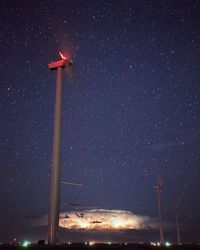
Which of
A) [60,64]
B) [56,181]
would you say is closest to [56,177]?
[56,181]

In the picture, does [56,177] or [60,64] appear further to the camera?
[60,64]

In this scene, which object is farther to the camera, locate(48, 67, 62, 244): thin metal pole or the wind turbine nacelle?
the wind turbine nacelle

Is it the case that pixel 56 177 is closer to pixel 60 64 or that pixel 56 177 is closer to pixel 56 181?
pixel 56 181

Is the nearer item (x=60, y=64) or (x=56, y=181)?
(x=56, y=181)

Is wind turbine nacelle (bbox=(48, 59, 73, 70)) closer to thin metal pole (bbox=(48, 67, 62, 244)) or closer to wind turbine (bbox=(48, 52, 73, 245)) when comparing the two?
wind turbine (bbox=(48, 52, 73, 245))

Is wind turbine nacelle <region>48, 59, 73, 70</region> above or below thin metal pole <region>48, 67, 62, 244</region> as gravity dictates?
above

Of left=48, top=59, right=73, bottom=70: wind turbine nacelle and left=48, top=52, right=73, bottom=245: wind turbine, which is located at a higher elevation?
left=48, top=59, right=73, bottom=70: wind turbine nacelle

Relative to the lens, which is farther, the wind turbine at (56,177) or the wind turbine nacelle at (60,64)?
the wind turbine nacelle at (60,64)

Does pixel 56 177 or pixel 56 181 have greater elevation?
pixel 56 177

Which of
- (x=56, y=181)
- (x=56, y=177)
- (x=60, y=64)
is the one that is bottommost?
(x=56, y=181)

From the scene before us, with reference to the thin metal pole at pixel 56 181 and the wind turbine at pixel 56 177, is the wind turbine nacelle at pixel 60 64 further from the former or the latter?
the thin metal pole at pixel 56 181

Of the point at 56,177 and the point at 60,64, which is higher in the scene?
the point at 60,64

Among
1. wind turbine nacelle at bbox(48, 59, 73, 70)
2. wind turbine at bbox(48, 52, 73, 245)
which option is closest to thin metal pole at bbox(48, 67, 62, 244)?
wind turbine at bbox(48, 52, 73, 245)

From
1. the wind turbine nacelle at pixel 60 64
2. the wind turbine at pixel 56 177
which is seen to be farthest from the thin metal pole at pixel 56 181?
the wind turbine nacelle at pixel 60 64
